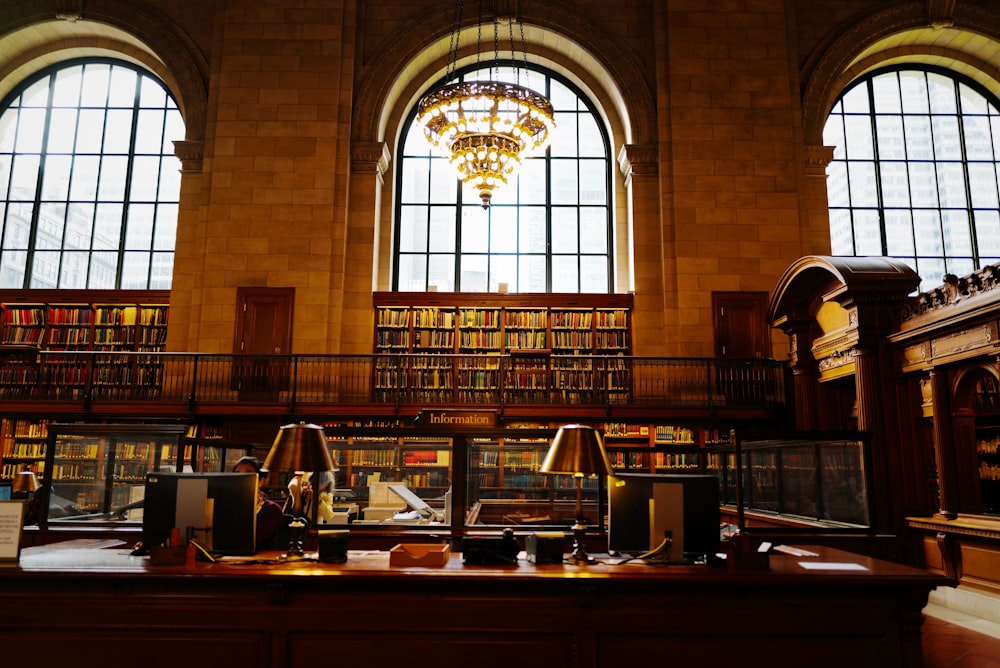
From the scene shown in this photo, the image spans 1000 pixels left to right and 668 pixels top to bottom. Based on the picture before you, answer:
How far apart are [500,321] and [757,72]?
20.1 ft

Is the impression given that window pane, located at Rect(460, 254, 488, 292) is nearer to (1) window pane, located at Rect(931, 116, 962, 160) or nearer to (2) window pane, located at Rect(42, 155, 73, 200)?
(2) window pane, located at Rect(42, 155, 73, 200)

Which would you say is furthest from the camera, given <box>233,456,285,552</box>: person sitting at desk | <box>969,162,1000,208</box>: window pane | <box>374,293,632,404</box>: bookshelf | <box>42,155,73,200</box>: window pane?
<box>42,155,73,200</box>: window pane

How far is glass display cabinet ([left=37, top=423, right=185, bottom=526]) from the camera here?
6406 millimetres

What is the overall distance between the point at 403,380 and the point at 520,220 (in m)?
4.02

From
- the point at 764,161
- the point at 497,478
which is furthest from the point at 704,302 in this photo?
the point at 497,478

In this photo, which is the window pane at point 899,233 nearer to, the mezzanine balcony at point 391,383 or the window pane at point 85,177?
the mezzanine balcony at point 391,383

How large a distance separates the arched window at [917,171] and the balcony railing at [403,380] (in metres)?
4.12

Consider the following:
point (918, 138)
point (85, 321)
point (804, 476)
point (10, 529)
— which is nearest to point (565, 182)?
point (918, 138)

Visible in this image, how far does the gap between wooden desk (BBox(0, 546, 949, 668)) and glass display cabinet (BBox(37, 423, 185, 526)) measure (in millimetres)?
3060

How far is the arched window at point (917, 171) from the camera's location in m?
13.5

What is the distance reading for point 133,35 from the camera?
13.5 metres

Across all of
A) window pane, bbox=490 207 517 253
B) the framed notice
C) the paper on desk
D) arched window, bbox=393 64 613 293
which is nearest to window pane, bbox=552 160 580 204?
arched window, bbox=393 64 613 293

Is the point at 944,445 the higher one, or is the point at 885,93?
the point at 885,93

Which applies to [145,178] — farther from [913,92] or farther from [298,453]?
[913,92]
